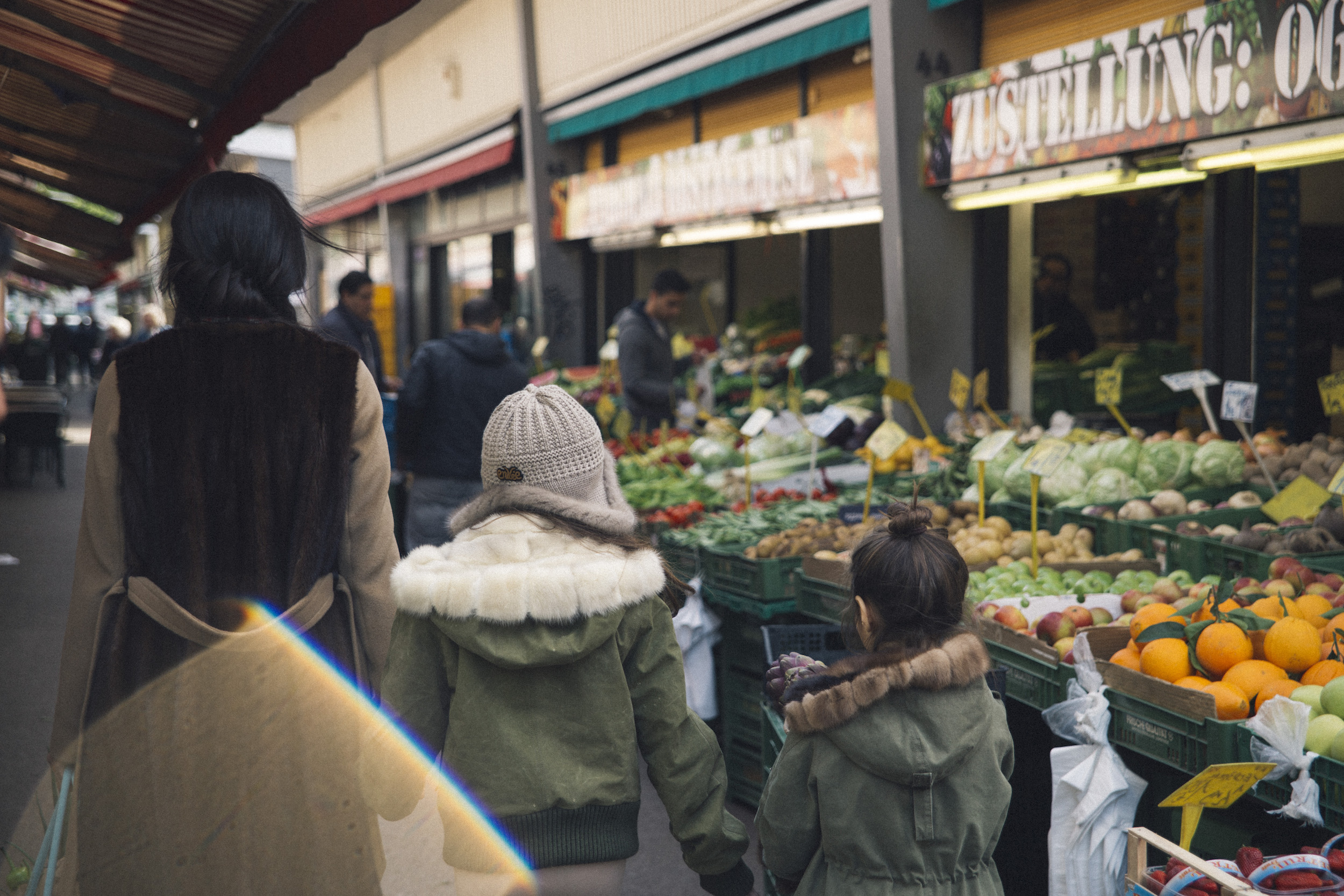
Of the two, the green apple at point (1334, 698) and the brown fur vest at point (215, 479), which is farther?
the green apple at point (1334, 698)

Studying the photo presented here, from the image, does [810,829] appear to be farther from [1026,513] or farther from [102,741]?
[1026,513]

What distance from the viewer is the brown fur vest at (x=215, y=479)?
2211 millimetres

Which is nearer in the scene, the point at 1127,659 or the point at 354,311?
the point at 1127,659

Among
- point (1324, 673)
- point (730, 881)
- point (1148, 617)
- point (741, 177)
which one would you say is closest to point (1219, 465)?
point (1148, 617)

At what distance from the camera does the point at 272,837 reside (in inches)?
87.5

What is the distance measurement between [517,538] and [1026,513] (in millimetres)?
3792

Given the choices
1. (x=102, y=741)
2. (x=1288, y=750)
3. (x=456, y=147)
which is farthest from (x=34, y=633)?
(x=456, y=147)

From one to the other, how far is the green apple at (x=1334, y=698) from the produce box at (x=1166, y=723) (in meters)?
0.26

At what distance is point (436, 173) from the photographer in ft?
53.2

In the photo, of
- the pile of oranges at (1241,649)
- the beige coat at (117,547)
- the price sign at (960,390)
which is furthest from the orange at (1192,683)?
the price sign at (960,390)

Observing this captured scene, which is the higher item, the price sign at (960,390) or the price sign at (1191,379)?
the price sign at (1191,379)

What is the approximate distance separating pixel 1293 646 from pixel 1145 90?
378 cm

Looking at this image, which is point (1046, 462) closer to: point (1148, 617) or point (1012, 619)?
point (1012, 619)

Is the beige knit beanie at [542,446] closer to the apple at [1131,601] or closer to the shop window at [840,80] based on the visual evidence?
the apple at [1131,601]
